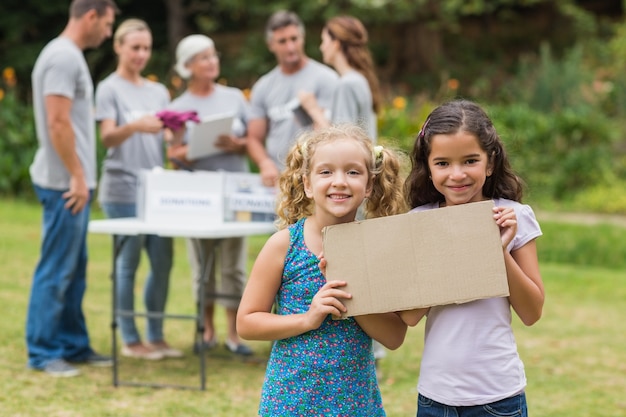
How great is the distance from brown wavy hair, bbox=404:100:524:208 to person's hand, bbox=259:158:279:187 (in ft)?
8.62

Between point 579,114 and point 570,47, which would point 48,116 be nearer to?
point 579,114

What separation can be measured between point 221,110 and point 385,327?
3.29 metres

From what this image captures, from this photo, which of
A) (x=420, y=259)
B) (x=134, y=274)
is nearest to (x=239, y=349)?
(x=134, y=274)

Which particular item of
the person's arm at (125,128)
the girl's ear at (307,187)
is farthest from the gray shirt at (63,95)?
the girl's ear at (307,187)

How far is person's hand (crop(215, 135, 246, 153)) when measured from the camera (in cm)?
547

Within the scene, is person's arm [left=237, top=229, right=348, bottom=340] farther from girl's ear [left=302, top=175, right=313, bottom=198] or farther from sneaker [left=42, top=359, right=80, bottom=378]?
sneaker [left=42, top=359, right=80, bottom=378]

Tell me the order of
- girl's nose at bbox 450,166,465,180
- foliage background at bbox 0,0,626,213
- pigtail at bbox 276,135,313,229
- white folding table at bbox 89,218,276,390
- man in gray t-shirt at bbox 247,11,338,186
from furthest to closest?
foliage background at bbox 0,0,626,213 → man in gray t-shirt at bbox 247,11,338,186 → white folding table at bbox 89,218,276,390 → pigtail at bbox 276,135,313,229 → girl's nose at bbox 450,166,465,180

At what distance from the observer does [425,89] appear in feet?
53.9

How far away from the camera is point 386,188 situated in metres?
2.71

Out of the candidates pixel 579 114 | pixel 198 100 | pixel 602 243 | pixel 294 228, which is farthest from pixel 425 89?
pixel 294 228

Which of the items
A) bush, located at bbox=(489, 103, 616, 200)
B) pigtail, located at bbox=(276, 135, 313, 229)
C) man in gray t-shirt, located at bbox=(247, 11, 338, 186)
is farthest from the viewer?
bush, located at bbox=(489, 103, 616, 200)

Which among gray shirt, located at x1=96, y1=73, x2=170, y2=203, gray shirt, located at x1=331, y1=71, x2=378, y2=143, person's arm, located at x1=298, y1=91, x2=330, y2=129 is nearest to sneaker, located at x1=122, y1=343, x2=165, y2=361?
gray shirt, located at x1=96, y1=73, x2=170, y2=203

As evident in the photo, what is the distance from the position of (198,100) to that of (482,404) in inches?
138

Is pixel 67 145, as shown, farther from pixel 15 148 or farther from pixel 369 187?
pixel 15 148
